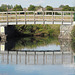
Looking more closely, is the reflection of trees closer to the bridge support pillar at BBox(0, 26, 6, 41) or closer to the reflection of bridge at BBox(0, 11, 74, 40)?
the bridge support pillar at BBox(0, 26, 6, 41)

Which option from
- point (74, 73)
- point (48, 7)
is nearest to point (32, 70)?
point (74, 73)

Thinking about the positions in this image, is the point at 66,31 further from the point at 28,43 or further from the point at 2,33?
the point at 2,33

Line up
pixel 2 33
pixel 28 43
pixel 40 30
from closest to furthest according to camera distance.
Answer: pixel 28 43 → pixel 2 33 → pixel 40 30

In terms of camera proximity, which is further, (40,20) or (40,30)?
(40,30)

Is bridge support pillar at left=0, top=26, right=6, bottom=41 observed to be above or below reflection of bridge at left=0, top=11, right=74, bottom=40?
below

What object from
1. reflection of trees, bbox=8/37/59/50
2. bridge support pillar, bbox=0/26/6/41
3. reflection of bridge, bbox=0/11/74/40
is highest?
reflection of bridge, bbox=0/11/74/40

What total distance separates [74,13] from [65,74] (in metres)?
24.5

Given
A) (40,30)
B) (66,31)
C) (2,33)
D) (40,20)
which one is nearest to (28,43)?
(40,20)

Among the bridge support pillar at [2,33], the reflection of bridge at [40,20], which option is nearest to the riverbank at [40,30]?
the bridge support pillar at [2,33]

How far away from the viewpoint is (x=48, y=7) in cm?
7844

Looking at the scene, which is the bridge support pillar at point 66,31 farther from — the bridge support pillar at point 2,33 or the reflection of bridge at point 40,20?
the bridge support pillar at point 2,33

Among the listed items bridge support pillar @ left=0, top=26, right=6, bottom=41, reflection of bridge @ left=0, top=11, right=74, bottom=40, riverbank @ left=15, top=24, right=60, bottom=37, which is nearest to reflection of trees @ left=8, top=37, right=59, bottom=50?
bridge support pillar @ left=0, top=26, right=6, bottom=41

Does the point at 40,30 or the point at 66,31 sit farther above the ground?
the point at 40,30

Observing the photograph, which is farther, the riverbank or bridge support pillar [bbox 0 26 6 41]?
the riverbank
